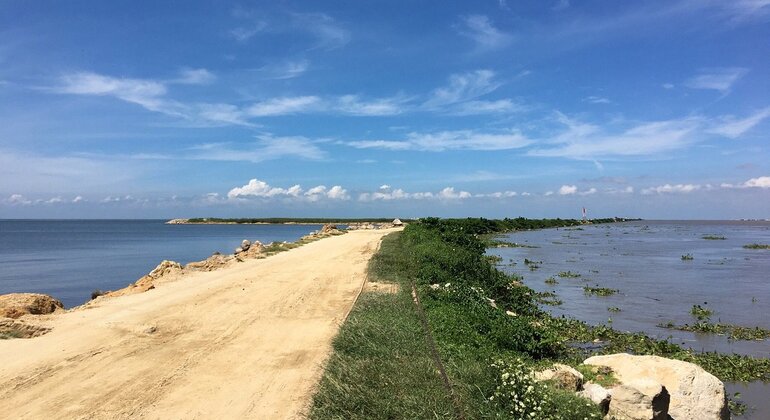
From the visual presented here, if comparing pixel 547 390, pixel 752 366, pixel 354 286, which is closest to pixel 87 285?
pixel 354 286

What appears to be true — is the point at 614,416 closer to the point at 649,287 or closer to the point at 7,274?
the point at 649,287

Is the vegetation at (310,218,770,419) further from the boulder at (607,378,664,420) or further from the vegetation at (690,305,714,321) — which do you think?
the vegetation at (690,305,714,321)

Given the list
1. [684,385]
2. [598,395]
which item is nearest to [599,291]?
[684,385]

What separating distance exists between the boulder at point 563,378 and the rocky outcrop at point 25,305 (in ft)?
37.0

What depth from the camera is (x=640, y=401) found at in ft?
19.9

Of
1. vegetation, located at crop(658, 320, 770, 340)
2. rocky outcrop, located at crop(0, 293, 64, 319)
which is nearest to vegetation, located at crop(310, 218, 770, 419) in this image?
vegetation, located at crop(658, 320, 770, 340)

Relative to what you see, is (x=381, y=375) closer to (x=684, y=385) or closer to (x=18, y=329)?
(x=684, y=385)

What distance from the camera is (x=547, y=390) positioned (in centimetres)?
618

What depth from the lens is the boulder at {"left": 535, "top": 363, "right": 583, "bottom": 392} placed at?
21.7ft

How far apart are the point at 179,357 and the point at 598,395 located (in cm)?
673

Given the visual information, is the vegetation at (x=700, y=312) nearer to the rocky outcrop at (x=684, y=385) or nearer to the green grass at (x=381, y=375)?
the rocky outcrop at (x=684, y=385)

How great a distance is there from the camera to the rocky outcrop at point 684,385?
6.65m

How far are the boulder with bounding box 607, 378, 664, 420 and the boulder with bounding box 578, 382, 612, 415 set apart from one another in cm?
7

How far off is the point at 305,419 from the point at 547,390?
9.72ft
